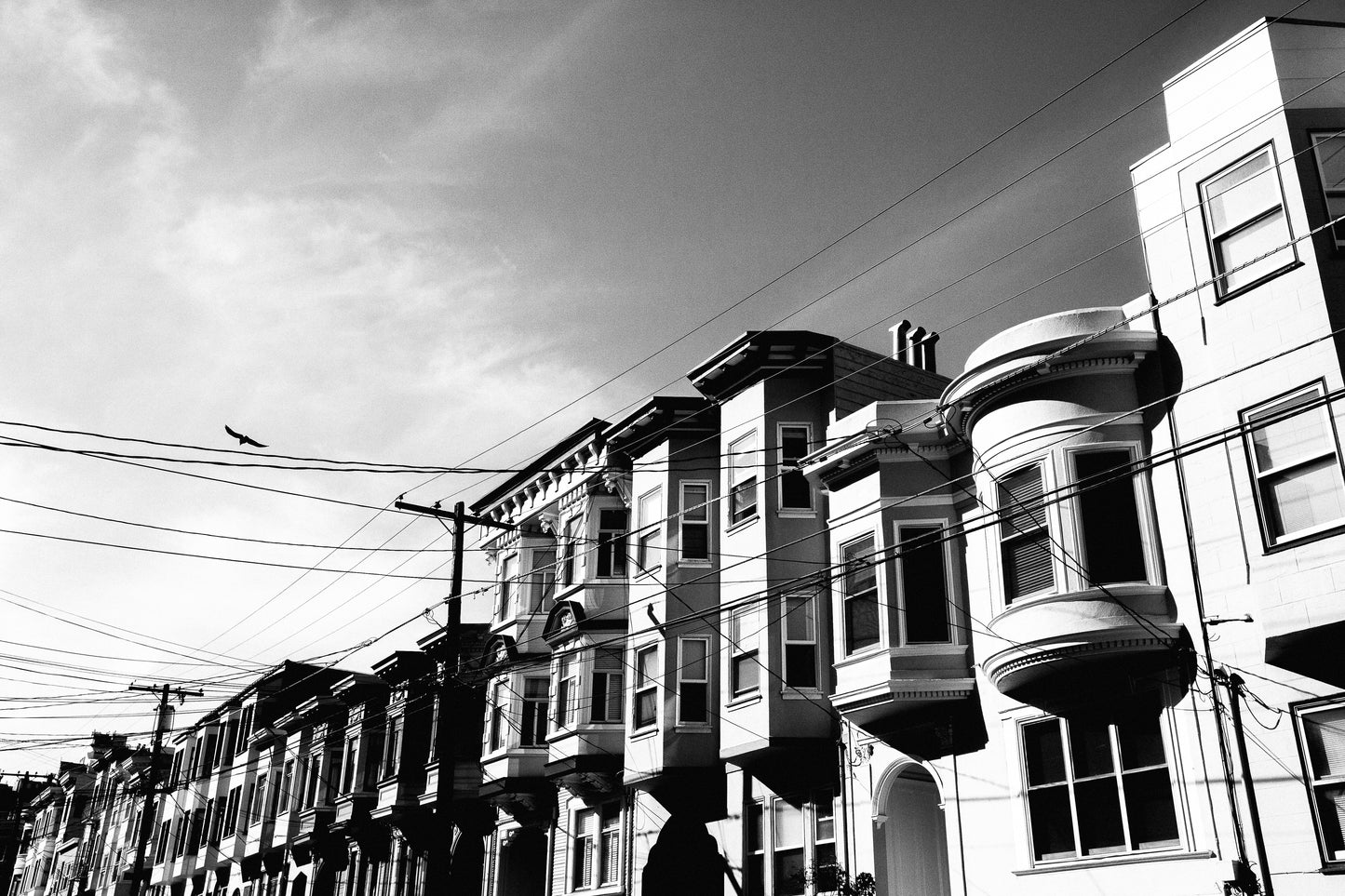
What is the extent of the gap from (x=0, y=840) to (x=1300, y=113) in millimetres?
122023

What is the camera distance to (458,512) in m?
23.4

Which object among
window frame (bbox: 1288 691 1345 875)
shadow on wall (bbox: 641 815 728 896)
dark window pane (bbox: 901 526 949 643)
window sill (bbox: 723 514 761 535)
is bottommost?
shadow on wall (bbox: 641 815 728 896)

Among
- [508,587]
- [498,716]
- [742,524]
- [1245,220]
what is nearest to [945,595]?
[742,524]

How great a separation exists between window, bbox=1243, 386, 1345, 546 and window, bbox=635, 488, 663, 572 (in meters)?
14.6

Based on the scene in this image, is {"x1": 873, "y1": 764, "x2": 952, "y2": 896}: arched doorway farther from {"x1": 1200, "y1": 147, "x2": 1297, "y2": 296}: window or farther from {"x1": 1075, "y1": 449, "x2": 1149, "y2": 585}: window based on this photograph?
{"x1": 1200, "y1": 147, "x2": 1297, "y2": 296}: window

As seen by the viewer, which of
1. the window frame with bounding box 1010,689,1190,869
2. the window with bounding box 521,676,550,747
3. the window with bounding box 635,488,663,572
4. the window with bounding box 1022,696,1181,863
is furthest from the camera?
the window with bounding box 521,676,550,747

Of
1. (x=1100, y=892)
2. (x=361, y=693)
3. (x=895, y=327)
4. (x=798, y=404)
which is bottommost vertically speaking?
(x=1100, y=892)

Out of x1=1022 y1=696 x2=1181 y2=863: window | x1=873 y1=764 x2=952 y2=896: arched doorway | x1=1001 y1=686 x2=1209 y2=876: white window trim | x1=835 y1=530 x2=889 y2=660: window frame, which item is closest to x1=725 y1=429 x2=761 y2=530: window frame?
x1=835 y1=530 x2=889 y2=660: window frame

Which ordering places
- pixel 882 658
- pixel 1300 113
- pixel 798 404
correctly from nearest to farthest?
1. pixel 1300 113
2. pixel 882 658
3. pixel 798 404

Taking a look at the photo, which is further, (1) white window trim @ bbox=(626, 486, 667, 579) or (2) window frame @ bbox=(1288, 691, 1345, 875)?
(1) white window trim @ bbox=(626, 486, 667, 579)

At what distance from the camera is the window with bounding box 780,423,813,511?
24.1 metres

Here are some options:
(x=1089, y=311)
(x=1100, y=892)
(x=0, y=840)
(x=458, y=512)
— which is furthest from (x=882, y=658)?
(x=0, y=840)

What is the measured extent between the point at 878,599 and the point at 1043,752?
4.06 metres

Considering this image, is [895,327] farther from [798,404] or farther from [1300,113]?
[1300,113]
